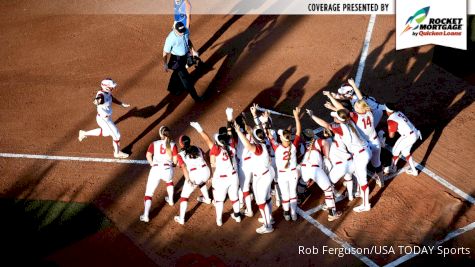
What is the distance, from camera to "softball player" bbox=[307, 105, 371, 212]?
980cm

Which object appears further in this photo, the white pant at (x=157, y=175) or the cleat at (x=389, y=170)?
the cleat at (x=389, y=170)

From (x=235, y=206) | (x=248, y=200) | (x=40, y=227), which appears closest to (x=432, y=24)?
(x=248, y=200)

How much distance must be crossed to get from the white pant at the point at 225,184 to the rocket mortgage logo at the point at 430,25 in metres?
7.51

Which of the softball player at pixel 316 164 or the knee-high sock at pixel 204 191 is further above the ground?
the softball player at pixel 316 164

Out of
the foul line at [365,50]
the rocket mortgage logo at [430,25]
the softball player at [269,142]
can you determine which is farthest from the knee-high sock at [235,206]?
the rocket mortgage logo at [430,25]

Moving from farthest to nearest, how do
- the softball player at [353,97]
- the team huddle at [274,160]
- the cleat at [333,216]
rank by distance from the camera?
the softball player at [353,97]
the cleat at [333,216]
the team huddle at [274,160]

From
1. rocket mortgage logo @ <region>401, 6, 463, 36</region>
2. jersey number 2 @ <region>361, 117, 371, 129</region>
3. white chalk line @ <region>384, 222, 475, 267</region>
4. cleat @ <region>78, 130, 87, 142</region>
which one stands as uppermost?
cleat @ <region>78, 130, 87, 142</region>

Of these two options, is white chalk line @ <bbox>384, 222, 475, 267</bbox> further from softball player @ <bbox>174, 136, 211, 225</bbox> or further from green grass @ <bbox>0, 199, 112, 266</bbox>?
green grass @ <bbox>0, 199, 112, 266</bbox>

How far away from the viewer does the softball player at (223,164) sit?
9617 mm

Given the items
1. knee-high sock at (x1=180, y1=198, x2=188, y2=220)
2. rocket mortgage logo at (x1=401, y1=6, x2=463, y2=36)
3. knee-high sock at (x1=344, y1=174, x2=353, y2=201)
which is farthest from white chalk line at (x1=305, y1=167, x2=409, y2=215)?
rocket mortgage logo at (x1=401, y1=6, x2=463, y2=36)

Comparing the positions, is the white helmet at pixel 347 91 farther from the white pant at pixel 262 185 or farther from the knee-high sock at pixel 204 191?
the knee-high sock at pixel 204 191

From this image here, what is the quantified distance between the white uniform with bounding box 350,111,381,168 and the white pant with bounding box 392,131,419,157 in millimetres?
478

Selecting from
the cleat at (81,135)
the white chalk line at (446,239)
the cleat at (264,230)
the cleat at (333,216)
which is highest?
the cleat at (81,135)

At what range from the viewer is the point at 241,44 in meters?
15.4
